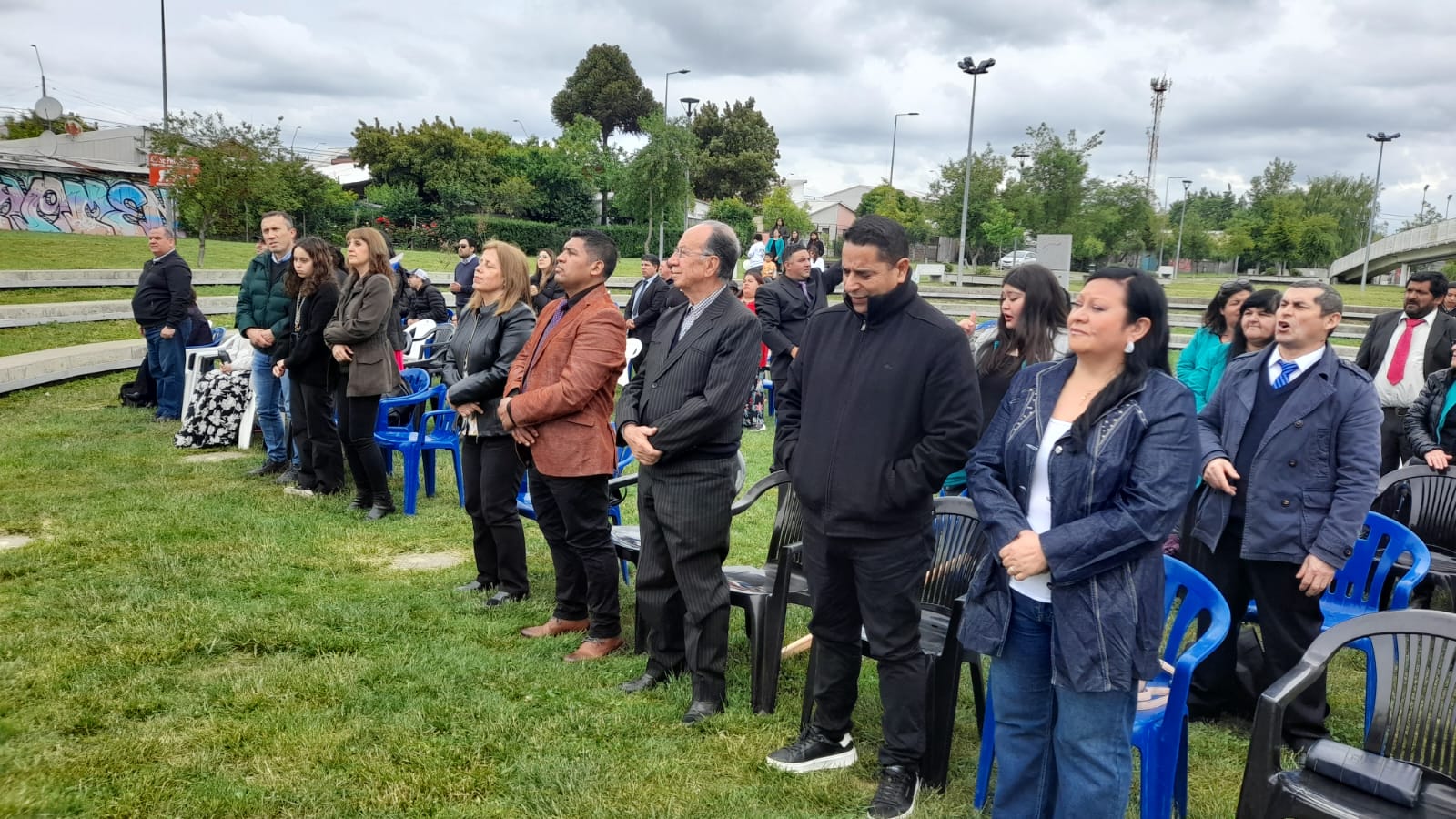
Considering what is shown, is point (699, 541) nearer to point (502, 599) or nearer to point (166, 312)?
point (502, 599)

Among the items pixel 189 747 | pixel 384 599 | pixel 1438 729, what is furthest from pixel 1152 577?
pixel 384 599

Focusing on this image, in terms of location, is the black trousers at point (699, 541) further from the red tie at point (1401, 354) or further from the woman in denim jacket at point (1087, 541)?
the red tie at point (1401, 354)

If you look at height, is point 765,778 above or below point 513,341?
below

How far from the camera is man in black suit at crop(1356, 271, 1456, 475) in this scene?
22.0 feet

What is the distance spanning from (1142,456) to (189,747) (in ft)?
11.2

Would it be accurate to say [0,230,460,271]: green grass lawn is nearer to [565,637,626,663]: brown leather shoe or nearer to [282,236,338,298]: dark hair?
[282,236,338,298]: dark hair

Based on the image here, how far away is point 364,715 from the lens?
151 inches

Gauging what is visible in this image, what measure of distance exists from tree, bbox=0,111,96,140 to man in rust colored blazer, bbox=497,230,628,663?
4856 cm

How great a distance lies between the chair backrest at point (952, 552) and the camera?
3.87 m

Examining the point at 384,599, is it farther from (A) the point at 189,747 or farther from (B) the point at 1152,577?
(B) the point at 1152,577

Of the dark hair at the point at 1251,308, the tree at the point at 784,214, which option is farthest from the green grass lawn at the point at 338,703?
the tree at the point at 784,214

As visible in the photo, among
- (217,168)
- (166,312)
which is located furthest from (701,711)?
(217,168)

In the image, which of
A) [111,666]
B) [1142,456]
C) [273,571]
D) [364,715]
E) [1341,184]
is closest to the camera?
[1142,456]

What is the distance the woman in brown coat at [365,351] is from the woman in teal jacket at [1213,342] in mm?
5250
